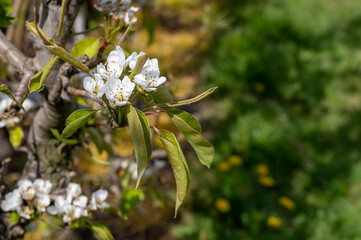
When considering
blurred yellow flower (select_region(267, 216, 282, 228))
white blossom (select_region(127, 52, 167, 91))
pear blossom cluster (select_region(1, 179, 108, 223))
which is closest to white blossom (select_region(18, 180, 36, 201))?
pear blossom cluster (select_region(1, 179, 108, 223))

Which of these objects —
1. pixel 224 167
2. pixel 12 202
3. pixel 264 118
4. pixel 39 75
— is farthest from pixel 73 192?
pixel 264 118

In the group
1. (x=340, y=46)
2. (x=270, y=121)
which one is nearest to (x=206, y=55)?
(x=270, y=121)

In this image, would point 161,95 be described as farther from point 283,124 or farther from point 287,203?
point 283,124

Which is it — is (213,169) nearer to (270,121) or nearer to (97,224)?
(270,121)

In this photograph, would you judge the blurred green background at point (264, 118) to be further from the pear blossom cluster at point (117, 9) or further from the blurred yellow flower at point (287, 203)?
the pear blossom cluster at point (117, 9)

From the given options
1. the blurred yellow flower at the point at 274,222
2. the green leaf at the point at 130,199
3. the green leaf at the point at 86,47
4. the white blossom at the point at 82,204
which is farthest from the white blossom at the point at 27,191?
the blurred yellow flower at the point at 274,222

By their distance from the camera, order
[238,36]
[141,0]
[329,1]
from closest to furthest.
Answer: [141,0] < [238,36] < [329,1]
